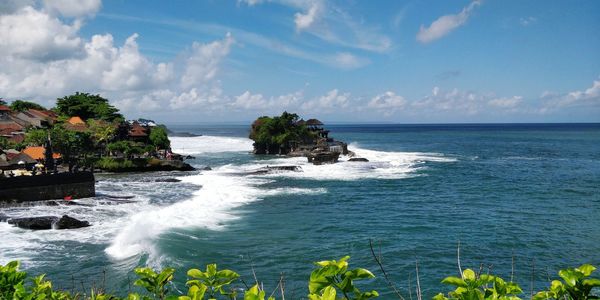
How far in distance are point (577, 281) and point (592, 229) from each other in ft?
90.3

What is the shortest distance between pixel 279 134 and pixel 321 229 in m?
58.7

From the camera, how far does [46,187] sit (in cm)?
3428

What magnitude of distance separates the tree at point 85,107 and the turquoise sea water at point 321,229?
119ft

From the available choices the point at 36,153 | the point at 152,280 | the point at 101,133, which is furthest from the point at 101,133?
the point at 152,280

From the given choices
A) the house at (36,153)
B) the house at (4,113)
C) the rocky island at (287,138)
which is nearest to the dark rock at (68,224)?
the house at (36,153)

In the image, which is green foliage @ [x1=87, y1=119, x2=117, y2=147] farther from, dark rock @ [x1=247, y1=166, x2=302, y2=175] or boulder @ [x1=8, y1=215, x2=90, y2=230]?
boulder @ [x1=8, y1=215, x2=90, y2=230]

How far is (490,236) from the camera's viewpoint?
2462 centimetres

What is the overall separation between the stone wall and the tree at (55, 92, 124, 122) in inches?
1718

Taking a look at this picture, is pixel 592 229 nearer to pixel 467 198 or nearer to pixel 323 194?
pixel 467 198

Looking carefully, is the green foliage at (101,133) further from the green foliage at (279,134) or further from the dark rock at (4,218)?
the dark rock at (4,218)

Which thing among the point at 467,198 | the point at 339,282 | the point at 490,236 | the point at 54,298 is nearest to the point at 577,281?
the point at 339,282

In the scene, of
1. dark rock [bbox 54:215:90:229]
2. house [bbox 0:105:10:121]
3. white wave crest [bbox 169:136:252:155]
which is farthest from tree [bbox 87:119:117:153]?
dark rock [bbox 54:215:90:229]

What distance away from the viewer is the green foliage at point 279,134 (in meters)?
82.9

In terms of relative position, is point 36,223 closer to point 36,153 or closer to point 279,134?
point 36,153
